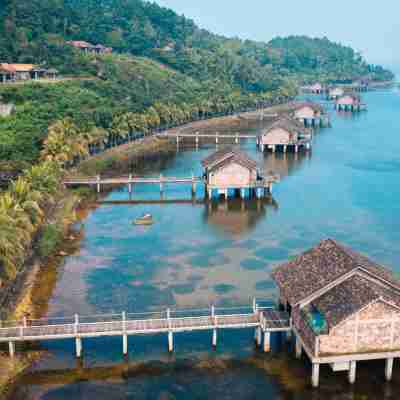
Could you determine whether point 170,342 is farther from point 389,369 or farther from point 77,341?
point 389,369

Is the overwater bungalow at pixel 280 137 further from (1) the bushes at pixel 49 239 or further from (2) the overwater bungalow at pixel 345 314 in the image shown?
(2) the overwater bungalow at pixel 345 314

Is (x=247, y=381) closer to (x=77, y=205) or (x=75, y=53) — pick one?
(x=77, y=205)

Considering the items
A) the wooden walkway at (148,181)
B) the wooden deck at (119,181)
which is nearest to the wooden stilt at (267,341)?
the wooden walkway at (148,181)

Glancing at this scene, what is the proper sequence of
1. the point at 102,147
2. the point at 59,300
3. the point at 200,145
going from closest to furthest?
the point at 59,300, the point at 102,147, the point at 200,145

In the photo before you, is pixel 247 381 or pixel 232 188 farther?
pixel 232 188

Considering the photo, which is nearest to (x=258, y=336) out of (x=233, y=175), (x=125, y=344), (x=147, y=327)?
(x=147, y=327)

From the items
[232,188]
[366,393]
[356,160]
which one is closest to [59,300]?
[366,393]

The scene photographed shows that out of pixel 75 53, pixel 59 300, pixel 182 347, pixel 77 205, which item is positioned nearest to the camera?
pixel 182 347

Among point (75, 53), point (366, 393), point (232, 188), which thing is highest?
point (75, 53)
